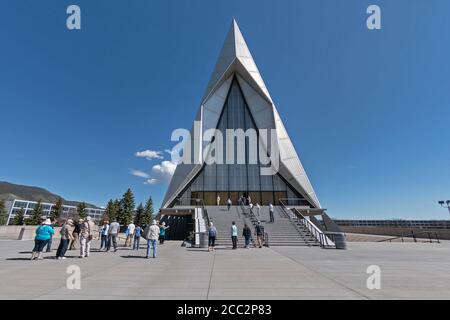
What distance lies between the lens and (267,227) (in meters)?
16.1

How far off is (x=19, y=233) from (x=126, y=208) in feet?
135

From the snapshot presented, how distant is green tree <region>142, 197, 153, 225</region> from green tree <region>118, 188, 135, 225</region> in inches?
442

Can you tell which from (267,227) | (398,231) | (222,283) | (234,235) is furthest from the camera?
(398,231)

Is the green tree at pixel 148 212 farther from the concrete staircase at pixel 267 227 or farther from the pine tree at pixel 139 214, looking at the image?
the concrete staircase at pixel 267 227

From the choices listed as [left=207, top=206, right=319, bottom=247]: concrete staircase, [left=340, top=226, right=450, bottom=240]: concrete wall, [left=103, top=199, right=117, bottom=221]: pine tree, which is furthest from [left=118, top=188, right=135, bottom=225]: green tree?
[left=340, top=226, right=450, bottom=240]: concrete wall

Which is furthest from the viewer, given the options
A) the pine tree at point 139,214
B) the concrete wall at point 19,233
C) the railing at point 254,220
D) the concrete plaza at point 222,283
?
the pine tree at point 139,214

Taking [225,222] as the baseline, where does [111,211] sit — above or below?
above

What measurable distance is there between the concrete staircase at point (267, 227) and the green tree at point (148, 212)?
5841 centimetres

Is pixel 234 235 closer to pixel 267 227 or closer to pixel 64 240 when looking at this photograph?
pixel 267 227

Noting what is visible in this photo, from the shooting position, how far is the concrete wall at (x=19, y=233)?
60.7 ft

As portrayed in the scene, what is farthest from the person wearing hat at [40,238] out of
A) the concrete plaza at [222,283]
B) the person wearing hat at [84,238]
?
the concrete plaza at [222,283]

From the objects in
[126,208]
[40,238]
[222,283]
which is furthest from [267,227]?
[126,208]

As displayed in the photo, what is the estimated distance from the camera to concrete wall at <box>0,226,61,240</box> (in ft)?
60.7
